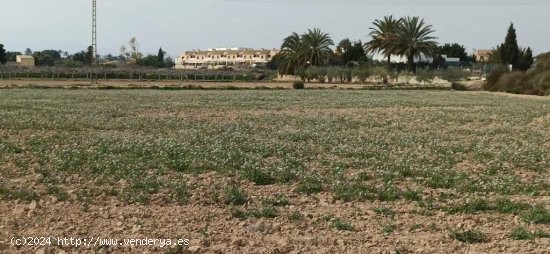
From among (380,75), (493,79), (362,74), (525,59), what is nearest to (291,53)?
(362,74)

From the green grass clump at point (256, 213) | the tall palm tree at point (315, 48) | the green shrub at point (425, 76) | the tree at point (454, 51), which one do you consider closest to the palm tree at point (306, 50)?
the tall palm tree at point (315, 48)

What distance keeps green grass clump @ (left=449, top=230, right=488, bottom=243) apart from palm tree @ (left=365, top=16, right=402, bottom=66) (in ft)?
274

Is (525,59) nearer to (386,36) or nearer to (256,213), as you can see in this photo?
(386,36)

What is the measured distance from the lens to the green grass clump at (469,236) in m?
6.91

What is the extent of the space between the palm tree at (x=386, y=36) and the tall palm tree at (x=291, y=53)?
516 inches

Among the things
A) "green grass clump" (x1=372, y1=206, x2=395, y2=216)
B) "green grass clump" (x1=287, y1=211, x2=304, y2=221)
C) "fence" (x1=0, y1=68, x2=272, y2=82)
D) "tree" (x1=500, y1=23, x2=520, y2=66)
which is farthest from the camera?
"tree" (x1=500, y1=23, x2=520, y2=66)

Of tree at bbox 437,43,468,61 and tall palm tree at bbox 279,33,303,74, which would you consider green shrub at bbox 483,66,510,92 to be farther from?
tree at bbox 437,43,468,61

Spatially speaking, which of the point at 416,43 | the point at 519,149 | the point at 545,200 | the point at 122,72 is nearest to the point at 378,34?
the point at 416,43

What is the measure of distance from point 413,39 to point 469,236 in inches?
3288

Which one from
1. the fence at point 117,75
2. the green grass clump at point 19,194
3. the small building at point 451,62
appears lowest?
the green grass clump at point 19,194

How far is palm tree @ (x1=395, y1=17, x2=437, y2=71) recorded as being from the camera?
8706 centimetres

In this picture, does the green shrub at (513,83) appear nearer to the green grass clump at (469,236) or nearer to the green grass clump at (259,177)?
the green grass clump at (259,177)

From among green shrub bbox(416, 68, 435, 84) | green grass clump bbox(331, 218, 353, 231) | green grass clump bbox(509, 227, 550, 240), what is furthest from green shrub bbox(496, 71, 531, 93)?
green grass clump bbox(331, 218, 353, 231)

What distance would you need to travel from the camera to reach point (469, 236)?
6.99 meters
